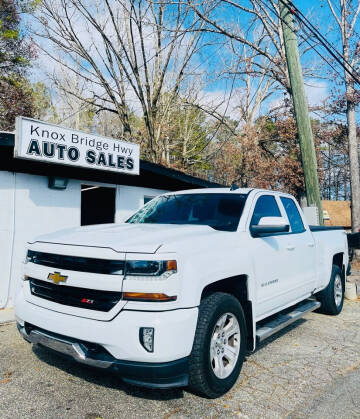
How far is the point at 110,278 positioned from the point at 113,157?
18.3 ft

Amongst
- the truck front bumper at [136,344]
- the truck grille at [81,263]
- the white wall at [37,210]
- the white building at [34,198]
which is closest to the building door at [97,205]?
the white building at [34,198]

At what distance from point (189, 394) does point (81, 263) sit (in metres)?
1.64

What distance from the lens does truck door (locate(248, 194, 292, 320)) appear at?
3.89 meters

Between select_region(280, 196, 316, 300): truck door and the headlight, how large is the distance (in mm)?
2192

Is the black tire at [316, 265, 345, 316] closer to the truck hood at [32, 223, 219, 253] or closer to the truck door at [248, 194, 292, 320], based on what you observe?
the truck door at [248, 194, 292, 320]

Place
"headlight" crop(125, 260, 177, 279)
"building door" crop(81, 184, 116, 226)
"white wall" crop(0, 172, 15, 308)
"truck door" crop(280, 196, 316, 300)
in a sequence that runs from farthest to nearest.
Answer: "building door" crop(81, 184, 116, 226) → "white wall" crop(0, 172, 15, 308) → "truck door" crop(280, 196, 316, 300) → "headlight" crop(125, 260, 177, 279)

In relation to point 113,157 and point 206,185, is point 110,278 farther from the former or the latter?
point 206,185

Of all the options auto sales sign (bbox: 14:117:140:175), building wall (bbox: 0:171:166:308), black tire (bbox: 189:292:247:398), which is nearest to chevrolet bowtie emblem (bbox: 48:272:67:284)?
black tire (bbox: 189:292:247:398)

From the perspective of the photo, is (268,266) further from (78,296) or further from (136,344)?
(78,296)

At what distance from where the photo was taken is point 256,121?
89.0ft

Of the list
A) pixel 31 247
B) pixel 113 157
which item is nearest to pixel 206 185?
pixel 113 157

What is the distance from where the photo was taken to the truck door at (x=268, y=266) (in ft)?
12.8

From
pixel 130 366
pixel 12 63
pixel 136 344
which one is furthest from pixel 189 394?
pixel 12 63

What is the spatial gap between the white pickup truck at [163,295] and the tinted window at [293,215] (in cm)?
88
